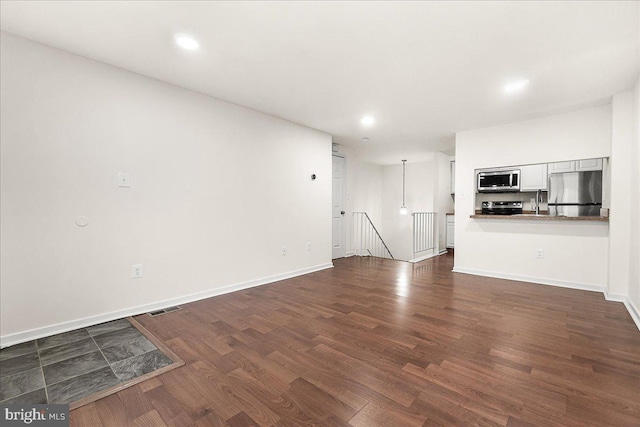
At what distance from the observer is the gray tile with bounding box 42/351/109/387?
6.00 feet

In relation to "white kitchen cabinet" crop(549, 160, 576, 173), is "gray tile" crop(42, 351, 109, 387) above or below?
below

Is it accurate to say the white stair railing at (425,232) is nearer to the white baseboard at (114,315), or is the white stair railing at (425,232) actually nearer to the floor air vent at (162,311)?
the white baseboard at (114,315)

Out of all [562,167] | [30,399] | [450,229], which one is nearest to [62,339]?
[30,399]

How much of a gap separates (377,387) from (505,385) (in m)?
0.81

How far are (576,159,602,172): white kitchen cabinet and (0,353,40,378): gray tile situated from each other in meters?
6.16

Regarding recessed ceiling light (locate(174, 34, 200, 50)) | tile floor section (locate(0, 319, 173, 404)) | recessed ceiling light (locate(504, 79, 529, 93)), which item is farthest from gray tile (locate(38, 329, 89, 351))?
recessed ceiling light (locate(504, 79, 529, 93))

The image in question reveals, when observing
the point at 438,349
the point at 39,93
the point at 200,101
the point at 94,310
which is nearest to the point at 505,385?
the point at 438,349

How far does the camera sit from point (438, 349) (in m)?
2.18

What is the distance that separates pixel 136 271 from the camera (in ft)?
9.53

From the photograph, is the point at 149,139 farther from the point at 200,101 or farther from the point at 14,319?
the point at 14,319

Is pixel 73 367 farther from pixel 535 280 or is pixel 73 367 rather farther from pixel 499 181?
pixel 499 181

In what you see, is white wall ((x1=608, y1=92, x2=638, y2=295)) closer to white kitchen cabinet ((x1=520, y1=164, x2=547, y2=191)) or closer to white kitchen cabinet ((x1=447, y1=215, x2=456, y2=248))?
white kitchen cabinet ((x1=520, y1=164, x2=547, y2=191))

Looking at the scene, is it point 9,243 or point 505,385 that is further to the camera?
point 9,243

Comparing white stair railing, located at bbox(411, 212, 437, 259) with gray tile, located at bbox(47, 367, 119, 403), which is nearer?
gray tile, located at bbox(47, 367, 119, 403)
